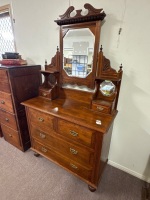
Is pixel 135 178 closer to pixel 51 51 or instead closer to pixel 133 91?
pixel 133 91

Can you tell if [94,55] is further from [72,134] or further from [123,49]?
[72,134]

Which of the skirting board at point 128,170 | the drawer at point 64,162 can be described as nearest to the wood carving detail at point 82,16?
the drawer at point 64,162

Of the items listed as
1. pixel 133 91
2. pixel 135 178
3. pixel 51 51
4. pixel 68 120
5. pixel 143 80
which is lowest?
pixel 135 178

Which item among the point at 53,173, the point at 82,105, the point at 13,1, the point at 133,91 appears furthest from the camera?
the point at 13,1

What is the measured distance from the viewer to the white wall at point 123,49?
1091 mm

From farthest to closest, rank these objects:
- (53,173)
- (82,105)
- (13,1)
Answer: (13,1) < (53,173) < (82,105)

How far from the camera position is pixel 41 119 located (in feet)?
4.47

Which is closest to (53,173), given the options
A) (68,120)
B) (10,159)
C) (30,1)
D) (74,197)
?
(74,197)

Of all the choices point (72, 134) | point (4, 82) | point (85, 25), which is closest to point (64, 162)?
point (72, 134)

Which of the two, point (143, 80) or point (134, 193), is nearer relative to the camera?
point (143, 80)

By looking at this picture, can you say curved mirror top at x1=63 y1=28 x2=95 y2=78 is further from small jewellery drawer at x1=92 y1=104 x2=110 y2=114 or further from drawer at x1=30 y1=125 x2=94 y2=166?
drawer at x1=30 y1=125 x2=94 y2=166

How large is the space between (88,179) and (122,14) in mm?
1712

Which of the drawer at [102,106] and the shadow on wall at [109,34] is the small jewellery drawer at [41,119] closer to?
the drawer at [102,106]

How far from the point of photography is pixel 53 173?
153 centimetres
